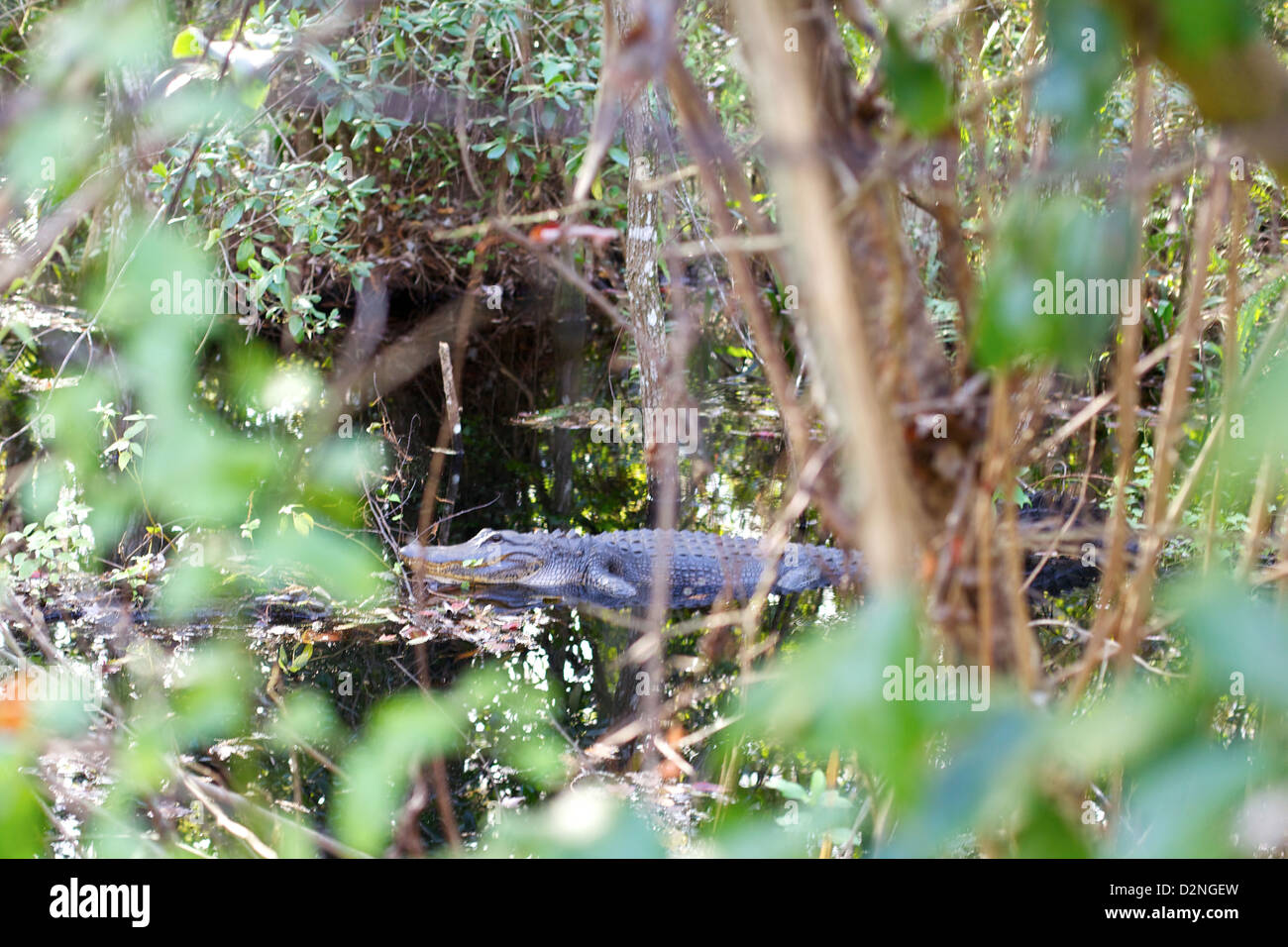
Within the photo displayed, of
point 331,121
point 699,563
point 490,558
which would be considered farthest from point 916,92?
point 331,121

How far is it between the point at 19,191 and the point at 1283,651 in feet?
2.80

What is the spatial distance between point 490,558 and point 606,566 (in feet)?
2.11

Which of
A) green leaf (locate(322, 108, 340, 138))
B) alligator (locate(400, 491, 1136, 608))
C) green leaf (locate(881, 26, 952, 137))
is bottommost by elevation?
alligator (locate(400, 491, 1136, 608))

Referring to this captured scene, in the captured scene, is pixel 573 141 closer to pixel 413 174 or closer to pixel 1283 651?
pixel 413 174

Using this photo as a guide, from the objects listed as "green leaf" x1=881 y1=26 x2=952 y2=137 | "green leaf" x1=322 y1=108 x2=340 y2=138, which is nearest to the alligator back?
"green leaf" x1=322 y1=108 x2=340 y2=138

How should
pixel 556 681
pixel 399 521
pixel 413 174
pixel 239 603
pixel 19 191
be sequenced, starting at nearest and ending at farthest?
pixel 19 191 → pixel 556 681 → pixel 239 603 → pixel 399 521 → pixel 413 174

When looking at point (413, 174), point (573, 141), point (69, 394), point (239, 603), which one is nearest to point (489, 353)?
point (413, 174)

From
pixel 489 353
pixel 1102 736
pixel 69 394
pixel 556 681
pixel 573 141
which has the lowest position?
pixel 556 681

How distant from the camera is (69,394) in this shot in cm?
80

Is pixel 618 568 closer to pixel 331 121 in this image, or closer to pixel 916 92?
pixel 331 121

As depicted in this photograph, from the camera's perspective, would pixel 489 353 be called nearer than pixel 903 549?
No

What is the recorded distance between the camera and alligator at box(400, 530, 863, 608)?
4922 mm

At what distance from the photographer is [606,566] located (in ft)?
17.3

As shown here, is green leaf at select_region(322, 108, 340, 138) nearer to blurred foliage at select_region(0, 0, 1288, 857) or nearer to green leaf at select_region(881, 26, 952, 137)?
blurred foliage at select_region(0, 0, 1288, 857)
